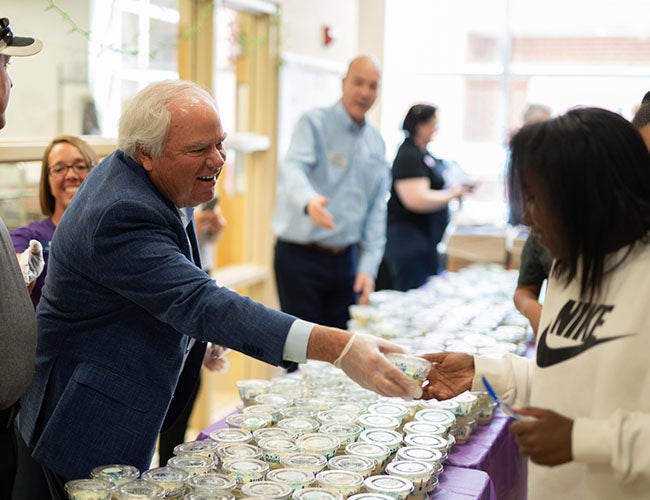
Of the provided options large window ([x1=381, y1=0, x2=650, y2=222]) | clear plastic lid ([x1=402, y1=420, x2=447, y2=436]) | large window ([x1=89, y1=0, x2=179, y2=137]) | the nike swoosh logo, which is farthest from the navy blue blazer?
large window ([x1=381, y1=0, x2=650, y2=222])

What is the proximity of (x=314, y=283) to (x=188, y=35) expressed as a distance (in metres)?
1.50

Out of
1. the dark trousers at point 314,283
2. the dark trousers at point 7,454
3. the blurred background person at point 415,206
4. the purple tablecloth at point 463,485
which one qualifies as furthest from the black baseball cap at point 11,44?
the blurred background person at point 415,206

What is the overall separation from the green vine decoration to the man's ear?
5.51 feet

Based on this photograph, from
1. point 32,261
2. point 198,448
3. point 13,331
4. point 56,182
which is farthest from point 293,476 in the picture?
point 56,182

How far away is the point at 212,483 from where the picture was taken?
169 centimetres

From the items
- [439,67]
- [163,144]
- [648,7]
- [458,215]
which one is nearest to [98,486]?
[163,144]

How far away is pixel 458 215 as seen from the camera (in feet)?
24.4

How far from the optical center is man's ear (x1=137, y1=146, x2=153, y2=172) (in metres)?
1.93

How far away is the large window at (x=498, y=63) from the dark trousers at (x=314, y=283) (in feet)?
13.2

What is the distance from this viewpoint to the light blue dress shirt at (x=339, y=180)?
169 inches

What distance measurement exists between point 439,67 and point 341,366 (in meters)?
7.02

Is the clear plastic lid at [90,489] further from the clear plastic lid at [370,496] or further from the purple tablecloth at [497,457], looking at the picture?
the purple tablecloth at [497,457]

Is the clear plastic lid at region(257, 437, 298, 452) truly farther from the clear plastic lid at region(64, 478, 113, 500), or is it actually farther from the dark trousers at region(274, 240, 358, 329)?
the dark trousers at region(274, 240, 358, 329)

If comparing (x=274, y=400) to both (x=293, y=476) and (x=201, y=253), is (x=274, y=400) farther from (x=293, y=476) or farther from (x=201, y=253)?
(x=201, y=253)
